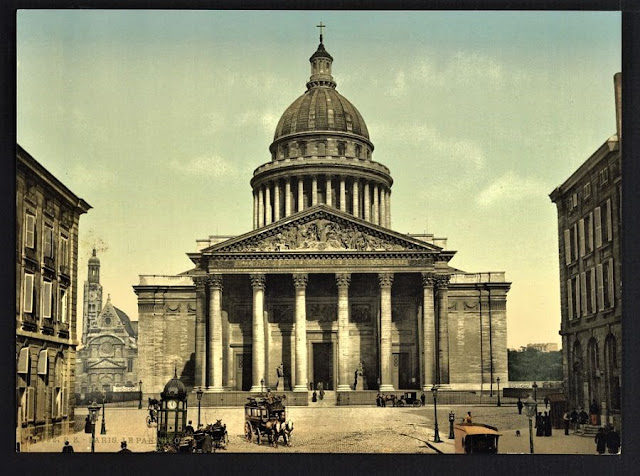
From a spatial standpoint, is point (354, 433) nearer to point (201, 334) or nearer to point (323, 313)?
point (201, 334)

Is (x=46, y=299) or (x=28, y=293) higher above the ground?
(x=28, y=293)

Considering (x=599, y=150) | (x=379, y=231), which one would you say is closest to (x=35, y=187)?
(x=599, y=150)

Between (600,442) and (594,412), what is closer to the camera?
(600,442)

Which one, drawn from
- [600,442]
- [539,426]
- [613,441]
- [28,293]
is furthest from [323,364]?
[613,441]

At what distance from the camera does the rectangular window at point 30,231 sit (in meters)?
39.5

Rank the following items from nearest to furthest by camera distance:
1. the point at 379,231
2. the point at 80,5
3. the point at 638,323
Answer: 1. the point at 638,323
2. the point at 80,5
3. the point at 379,231

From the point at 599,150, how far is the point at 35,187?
22618mm

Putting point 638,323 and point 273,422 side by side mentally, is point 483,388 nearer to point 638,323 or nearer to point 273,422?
Result: point 273,422

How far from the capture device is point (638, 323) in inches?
1325

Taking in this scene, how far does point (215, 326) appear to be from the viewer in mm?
71188

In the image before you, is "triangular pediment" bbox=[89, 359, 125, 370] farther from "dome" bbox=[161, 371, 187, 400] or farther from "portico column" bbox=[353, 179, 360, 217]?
"dome" bbox=[161, 371, 187, 400]

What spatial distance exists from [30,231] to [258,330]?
107 feet

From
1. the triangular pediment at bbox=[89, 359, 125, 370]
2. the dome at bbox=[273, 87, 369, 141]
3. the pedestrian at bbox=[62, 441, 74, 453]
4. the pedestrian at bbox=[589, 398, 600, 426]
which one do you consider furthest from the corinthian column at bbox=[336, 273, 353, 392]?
the triangular pediment at bbox=[89, 359, 125, 370]

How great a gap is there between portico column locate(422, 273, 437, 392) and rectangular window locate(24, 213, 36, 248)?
1428 inches
